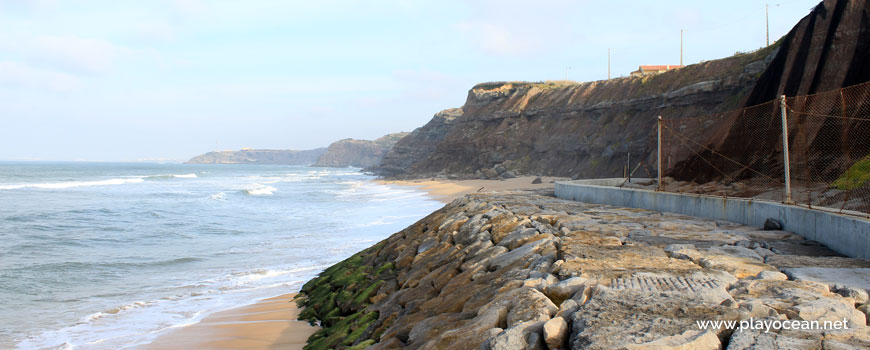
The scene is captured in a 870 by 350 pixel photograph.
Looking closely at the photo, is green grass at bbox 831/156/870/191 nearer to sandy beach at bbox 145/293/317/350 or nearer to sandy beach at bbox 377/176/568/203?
sandy beach at bbox 145/293/317/350

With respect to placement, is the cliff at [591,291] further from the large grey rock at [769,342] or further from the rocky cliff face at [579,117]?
the rocky cliff face at [579,117]

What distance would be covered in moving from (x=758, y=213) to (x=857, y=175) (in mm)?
1393

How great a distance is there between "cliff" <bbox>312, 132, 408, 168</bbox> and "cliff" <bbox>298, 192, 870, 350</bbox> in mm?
154847

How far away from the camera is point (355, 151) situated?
181000 millimetres

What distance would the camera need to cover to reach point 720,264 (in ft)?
17.0

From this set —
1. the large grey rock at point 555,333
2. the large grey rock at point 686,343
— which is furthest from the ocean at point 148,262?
the large grey rock at point 686,343

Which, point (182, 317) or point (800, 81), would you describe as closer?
point (182, 317)

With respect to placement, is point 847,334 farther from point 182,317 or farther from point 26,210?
point 26,210

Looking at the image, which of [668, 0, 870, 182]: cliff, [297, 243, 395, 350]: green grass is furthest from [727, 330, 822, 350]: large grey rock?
[668, 0, 870, 182]: cliff

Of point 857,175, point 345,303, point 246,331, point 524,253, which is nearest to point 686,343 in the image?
point 524,253

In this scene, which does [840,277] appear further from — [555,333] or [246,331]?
[246,331]

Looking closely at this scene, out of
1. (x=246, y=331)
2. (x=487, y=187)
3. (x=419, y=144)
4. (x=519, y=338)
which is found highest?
(x=419, y=144)

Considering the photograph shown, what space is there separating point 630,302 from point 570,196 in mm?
12328

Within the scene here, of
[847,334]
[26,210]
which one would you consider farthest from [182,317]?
[26,210]
